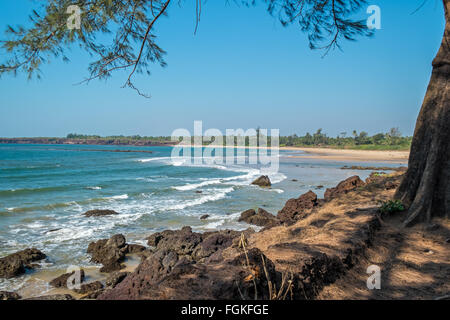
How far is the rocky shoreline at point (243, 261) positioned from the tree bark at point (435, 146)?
83cm

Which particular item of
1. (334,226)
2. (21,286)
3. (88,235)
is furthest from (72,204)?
(334,226)

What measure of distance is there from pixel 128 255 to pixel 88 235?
279 cm

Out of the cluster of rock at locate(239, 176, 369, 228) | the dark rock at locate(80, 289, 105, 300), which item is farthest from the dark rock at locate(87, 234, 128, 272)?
the cluster of rock at locate(239, 176, 369, 228)

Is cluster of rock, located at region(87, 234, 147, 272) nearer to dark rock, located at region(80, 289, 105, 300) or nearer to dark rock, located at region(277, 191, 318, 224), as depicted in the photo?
dark rock, located at region(80, 289, 105, 300)

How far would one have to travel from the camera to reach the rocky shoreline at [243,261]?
2.31 meters

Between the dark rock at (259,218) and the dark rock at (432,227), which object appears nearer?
the dark rock at (432,227)

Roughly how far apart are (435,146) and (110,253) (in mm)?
7712

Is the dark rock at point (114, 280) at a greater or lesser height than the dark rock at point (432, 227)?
lesser

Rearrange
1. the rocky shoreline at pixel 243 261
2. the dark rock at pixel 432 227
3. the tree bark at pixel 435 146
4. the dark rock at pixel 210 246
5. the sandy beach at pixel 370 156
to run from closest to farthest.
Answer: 1. the rocky shoreline at pixel 243 261
2. the dark rock at pixel 432 227
3. the tree bark at pixel 435 146
4. the dark rock at pixel 210 246
5. the sandy beach at pixel 370 156

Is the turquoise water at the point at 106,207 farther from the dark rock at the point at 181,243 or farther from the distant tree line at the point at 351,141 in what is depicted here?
the distant tree line at the point at 351,141

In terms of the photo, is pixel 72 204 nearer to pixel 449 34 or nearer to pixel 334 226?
pixel 334 226

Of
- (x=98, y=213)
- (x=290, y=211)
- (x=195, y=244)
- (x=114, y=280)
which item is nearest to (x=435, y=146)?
(x=195, y=244)

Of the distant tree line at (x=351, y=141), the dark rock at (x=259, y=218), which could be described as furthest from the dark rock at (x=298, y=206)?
the distant tree line at (x=351, y=141)

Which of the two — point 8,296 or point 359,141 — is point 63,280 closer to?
point 8,296
